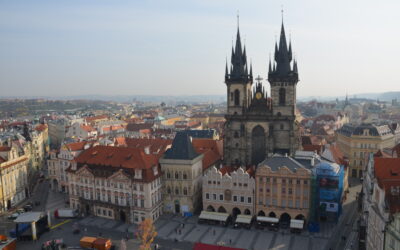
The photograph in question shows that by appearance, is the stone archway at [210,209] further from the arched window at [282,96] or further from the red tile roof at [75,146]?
the red tile roof at [75,146]

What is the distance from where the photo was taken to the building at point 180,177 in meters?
80.4

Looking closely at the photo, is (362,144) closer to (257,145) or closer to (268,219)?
(257,145)

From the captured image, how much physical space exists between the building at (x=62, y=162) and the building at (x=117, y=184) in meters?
12.8

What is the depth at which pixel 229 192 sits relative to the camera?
77.8m

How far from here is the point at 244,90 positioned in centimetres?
9819

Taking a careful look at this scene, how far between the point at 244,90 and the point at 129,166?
133 feet

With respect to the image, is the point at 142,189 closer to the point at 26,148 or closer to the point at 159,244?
the point at 159,244

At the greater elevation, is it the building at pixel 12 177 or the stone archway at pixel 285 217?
the building at pixel 12 177

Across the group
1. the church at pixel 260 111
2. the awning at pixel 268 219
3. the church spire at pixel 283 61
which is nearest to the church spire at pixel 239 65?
the church at pixel 260 111

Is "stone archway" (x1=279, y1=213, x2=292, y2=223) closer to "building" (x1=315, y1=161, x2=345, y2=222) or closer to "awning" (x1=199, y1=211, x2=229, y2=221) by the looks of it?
"building" (x1=315, y1=161, x2=345, y2=222)

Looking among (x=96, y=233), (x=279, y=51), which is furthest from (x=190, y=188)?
(x=279, y=51)

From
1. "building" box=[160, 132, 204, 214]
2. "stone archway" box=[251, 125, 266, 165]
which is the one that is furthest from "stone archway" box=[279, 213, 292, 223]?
"stone archway" box=[251, 125, 266, 165]

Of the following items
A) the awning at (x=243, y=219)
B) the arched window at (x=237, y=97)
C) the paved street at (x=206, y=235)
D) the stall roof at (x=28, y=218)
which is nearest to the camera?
the paved street at (x=206, y=235)

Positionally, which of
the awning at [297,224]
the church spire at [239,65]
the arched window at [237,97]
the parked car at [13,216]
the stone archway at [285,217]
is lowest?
the parked car at [13,216]
